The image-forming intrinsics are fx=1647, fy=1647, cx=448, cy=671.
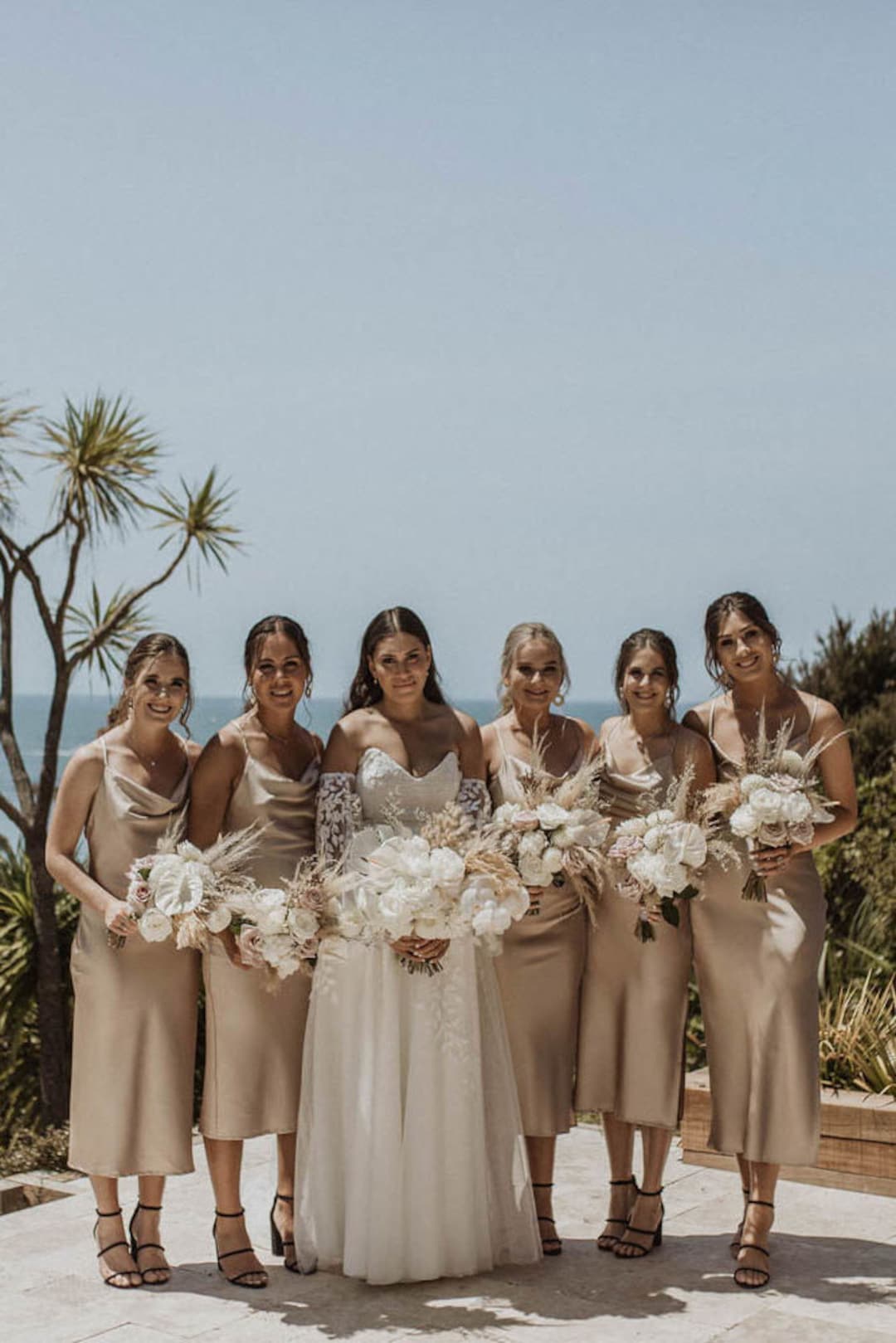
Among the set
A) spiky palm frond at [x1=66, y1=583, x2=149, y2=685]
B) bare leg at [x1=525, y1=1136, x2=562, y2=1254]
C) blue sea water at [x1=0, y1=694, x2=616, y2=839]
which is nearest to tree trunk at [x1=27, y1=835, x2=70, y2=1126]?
spiky palm frond at [x1=66, y1=583, x2=149, y2=685]

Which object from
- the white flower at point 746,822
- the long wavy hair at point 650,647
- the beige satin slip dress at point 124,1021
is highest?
the long wavy hair at point 650,647

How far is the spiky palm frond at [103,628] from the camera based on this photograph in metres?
12.7

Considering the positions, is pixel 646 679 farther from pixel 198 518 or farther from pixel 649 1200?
pixel 198 518

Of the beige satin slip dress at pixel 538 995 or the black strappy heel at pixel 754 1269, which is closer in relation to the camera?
the black strappy heel at pixel 754 1269

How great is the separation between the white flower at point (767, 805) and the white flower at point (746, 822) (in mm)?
14

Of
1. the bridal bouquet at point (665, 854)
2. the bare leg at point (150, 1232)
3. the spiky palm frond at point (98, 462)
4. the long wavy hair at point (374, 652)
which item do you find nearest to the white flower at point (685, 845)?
the bridal bouquet at point (665, 854)

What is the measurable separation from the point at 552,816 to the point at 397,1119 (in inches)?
43.3

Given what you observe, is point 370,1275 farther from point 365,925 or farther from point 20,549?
point 20,549

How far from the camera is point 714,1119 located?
569 cm

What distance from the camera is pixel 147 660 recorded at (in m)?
5.46

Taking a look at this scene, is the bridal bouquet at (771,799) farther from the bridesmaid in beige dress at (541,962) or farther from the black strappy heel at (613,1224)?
the black strappy heel at (613,1224)

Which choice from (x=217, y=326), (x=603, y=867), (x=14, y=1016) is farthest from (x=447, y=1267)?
(x=217, y=326)

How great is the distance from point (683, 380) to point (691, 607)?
337 feet

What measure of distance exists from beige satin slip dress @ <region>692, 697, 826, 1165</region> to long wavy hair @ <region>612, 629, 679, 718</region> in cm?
31
